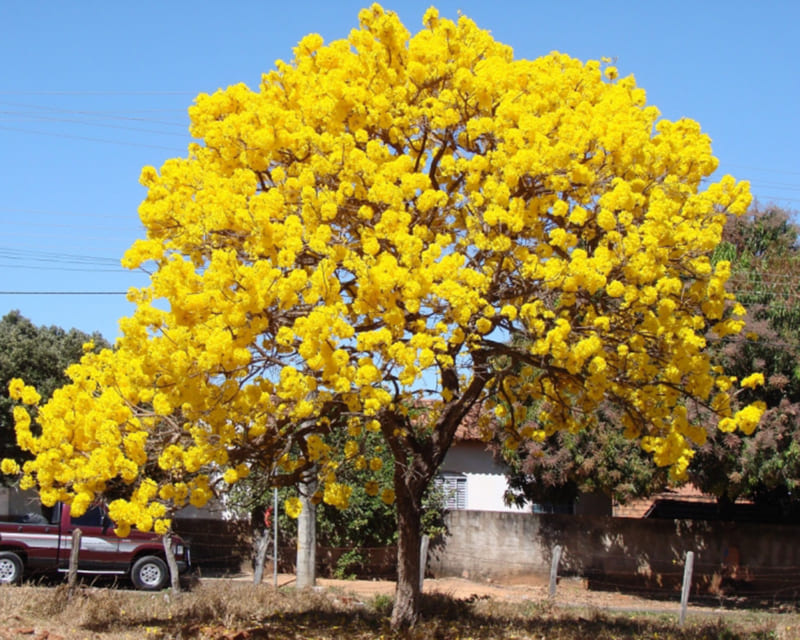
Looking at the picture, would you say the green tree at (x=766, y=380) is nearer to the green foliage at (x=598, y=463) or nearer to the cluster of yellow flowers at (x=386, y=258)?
the green foliage at (x=598, y=463)

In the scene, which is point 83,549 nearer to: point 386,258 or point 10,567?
point 10,567

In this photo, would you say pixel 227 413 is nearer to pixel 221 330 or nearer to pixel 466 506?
pixel 221 330

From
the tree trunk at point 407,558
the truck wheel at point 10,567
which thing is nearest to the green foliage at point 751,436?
the tree trunk at point 407,558

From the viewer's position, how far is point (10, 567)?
16875 millimetres

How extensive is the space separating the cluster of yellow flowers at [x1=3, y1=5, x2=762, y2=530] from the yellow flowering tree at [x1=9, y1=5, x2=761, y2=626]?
0.03 m

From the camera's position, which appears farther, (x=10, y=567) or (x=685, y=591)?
(x=10, y=567)

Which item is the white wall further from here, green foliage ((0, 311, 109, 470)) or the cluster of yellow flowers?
the cluster of yellow flowers

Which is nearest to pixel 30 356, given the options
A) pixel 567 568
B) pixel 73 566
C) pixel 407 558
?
pixel 73 566

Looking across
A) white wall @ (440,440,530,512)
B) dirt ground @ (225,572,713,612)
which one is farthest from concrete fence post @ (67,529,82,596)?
white wall @ (440,440,530,512)

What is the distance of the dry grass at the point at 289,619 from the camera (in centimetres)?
1041

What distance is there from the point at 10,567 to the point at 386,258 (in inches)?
485

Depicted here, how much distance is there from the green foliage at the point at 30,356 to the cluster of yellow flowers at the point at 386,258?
13.0 m

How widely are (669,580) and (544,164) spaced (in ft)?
52.7

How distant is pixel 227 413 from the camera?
8.27 meters
